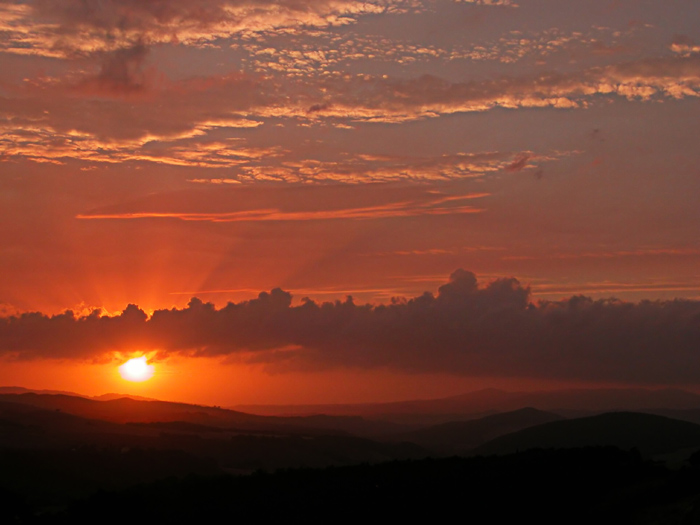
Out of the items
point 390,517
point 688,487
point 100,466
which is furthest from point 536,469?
point 100,466

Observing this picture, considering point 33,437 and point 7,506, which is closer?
point 7,506

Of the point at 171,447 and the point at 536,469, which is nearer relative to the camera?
the point at 536,469

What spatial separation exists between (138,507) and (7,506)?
532 inches

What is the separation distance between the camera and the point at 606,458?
274 ft

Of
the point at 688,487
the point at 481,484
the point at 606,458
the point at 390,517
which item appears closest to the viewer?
the point at 688,487

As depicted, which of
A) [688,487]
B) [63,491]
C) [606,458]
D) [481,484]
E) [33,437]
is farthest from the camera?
[33,437]

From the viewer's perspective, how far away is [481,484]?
7669 centimetres

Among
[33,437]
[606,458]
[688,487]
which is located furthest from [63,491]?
[688,487]

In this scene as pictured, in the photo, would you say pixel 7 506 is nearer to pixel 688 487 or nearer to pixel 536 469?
pixel 536 469

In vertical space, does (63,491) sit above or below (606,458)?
below

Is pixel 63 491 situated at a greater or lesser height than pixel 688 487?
lesser

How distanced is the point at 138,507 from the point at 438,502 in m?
30.6

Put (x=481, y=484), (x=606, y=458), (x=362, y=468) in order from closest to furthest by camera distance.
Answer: (x=481, y=484) → (x=606, y=458) → (x=362, y=468)

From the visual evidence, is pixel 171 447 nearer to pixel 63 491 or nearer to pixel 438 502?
pixel 63 491
